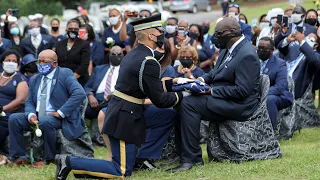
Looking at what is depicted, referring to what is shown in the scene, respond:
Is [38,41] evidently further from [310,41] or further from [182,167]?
[182,167]

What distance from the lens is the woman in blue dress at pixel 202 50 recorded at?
1392 cm

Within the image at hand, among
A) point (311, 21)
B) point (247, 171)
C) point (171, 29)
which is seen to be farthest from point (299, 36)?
point (247, 171)

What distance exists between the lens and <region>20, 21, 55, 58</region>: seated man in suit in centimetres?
1395

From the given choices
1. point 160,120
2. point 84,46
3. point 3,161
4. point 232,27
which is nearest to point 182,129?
point 160,120

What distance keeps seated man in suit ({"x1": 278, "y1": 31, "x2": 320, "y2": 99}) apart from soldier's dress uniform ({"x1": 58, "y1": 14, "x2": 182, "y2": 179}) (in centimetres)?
427

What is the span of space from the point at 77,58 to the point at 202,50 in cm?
305

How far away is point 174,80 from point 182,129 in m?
0.62

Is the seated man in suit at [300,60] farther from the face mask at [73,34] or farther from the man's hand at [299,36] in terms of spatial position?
the face mask at [73,34]

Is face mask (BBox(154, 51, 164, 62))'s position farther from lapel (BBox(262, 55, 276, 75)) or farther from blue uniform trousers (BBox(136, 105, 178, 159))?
lapel (BBox(262, 55, 276, 75))

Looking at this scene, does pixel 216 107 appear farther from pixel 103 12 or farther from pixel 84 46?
pixel 103 12

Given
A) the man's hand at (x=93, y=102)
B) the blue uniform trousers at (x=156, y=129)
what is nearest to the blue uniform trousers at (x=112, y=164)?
the blue uniform trousers at (x=156, y=129)

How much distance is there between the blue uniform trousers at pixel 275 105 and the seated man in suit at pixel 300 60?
3.59 ft

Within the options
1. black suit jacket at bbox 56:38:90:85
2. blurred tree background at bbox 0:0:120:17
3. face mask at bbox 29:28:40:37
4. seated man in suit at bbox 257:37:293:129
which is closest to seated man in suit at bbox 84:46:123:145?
black suit jacket at bbox 56:38:90:85

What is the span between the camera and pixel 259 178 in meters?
7.47
